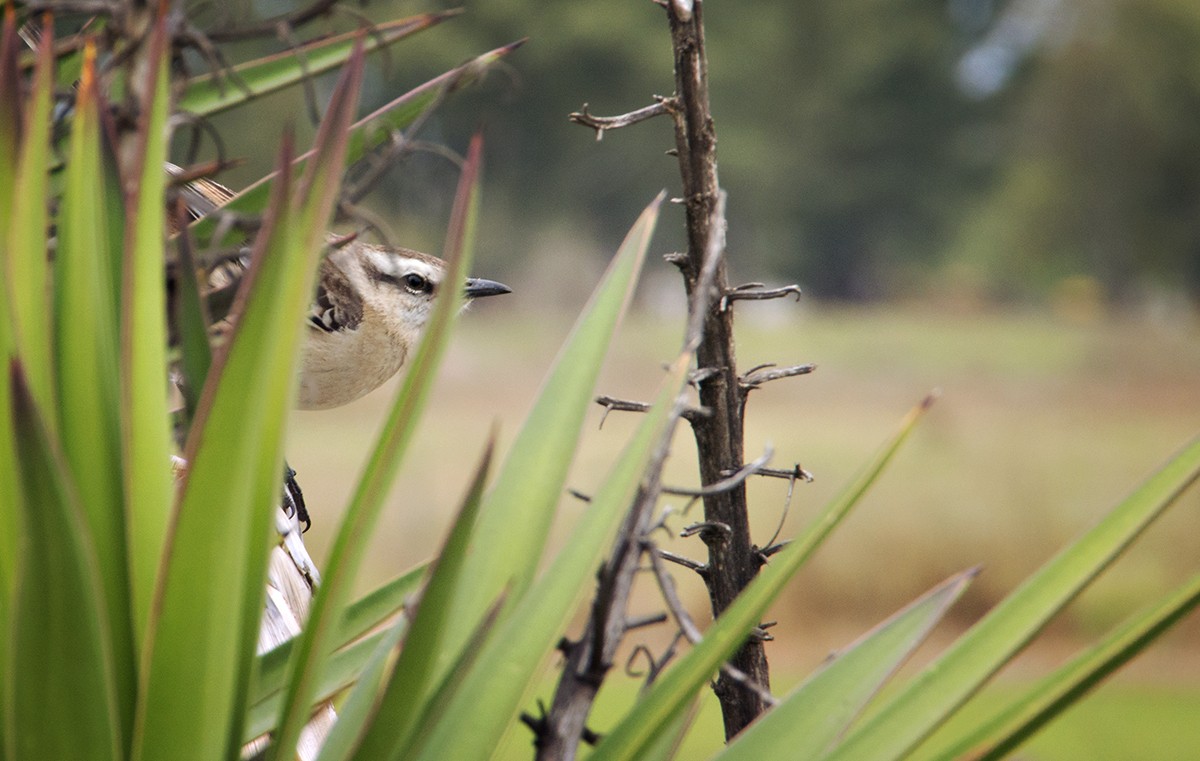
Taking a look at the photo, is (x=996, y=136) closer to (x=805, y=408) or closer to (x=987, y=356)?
(x=987, y=356)

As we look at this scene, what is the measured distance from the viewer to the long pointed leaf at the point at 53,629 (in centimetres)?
65

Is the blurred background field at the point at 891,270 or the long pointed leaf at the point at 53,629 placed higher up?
the blurred background field at the point at 891,270

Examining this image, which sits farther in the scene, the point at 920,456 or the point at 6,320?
the point at 920,456

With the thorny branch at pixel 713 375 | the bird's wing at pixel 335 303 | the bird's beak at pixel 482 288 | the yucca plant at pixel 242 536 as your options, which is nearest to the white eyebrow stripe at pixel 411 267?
the bird's wing at pixel 335 303

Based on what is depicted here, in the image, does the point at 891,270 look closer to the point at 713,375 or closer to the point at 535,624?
the point at 713,375

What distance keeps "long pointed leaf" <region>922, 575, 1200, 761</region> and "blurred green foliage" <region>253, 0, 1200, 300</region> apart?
11.6 m

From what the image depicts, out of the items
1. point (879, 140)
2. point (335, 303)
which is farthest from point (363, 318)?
point (879, 140)

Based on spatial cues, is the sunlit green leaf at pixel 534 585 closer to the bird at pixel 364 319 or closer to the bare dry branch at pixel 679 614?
the bare dry branch at pixel 679 614

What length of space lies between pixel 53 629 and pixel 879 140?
63.8 feet

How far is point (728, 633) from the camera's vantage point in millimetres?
828

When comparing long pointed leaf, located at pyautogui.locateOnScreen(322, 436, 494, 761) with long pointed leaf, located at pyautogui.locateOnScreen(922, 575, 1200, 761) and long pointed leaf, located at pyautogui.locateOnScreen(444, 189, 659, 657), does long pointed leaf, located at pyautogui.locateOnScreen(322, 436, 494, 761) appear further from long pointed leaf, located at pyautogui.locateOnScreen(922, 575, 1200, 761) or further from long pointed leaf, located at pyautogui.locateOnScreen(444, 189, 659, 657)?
long pointed leaf, located at pyautogui.locateOnScreen(922, 575, 1200, 761)

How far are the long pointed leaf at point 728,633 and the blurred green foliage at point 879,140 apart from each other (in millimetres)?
11474

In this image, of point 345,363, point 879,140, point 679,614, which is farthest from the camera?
point 879,140

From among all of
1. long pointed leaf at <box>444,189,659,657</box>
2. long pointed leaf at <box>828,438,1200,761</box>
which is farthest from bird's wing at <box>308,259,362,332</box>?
long pointed leaf at <box>828,438,1200,761</box>
